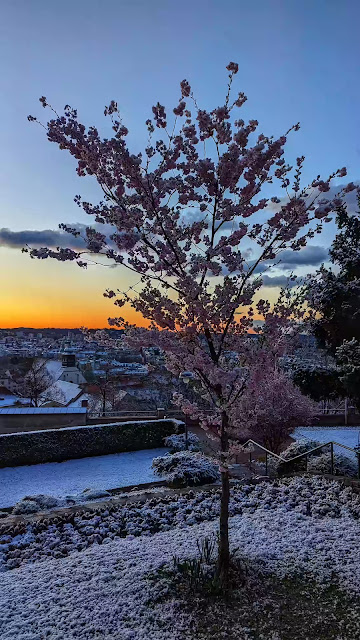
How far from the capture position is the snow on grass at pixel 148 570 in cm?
324

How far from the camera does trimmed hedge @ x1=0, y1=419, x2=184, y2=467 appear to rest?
496 inches

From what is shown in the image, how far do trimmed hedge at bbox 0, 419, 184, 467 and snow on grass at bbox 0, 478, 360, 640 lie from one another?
25.8 feet

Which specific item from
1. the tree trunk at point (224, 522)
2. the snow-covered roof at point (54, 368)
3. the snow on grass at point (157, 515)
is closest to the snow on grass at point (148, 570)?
the snow on grass at point (157, 515)

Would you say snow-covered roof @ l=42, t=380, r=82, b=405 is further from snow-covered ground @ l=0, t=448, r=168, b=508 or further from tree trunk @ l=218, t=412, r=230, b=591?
tree trunk @ l=218, t=412, r=230, b=591

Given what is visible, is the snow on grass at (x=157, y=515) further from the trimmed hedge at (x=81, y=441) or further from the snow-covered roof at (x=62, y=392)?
the snow-covered roof at (x=62, y=392)

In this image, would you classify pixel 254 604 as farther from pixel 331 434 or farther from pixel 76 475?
pixel 331 434

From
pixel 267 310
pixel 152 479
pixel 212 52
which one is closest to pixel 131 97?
pixel 212 52

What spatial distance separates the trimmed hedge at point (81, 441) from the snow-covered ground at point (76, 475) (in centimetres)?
25

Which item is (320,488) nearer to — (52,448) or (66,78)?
(66,78)

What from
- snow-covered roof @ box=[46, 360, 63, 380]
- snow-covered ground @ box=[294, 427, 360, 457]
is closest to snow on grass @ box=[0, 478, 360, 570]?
snow-covered ground @ box=[294, 427, 360, 457]

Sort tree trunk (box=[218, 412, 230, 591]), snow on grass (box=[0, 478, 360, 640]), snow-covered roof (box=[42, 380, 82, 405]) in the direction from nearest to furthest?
snow on grass (box=[0, 478, 360, 640])
tree trunk (box=[218, 412, 230, 591])
snow-covered roof (box=[42, 380, 82, 405])

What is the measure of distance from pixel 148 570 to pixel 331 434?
15.6 m

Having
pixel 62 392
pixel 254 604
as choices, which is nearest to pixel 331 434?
pixel 254 604

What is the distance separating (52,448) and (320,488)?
9168mm
